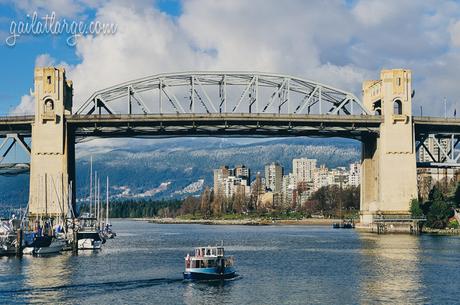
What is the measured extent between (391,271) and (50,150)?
59.1 m

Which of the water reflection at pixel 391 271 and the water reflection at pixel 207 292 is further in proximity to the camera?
the water reflection at pixel 391 271

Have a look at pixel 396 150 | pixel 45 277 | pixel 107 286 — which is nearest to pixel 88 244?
pixel 45 277

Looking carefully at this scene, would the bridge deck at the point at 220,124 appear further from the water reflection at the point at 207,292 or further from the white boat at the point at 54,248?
the water reflection at the point at 207,292

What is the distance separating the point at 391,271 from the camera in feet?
248

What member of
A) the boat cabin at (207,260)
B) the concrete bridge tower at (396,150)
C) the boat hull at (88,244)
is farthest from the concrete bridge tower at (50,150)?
the boat cabin at (207,260)

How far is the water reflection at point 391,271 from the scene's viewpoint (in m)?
60.6

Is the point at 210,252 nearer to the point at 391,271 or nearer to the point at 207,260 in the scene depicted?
the point at 207,260

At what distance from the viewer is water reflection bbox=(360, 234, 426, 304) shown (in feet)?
199

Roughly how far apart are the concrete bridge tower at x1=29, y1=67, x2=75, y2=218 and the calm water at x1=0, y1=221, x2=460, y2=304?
57.8ft

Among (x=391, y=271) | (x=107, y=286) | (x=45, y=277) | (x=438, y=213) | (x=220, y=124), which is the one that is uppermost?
(x=220, y=124)

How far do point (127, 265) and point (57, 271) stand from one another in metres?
9.06

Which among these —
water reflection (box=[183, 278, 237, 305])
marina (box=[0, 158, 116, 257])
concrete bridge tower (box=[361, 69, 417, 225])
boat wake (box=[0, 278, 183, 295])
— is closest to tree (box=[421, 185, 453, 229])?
concrete bridge tower (box=[361, 69, 417, 225])

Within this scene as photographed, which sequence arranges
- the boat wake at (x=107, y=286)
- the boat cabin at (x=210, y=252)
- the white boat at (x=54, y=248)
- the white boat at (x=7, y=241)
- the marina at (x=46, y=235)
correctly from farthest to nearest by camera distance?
1. the white boat at (x=54, y=248)
2. the marina at (x=46, y=235)
3. the white boat at (x=7, y=241)
4. the boat cabin at (x=210, y=252)
5. the boat wake at (x=107, y=286)

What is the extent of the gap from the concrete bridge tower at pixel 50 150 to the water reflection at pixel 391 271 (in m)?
42.2
